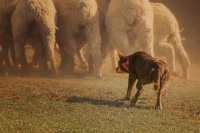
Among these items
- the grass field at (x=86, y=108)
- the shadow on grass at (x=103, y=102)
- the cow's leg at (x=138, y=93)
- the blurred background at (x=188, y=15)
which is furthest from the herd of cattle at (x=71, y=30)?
the blurred background at (x=188, y=15)

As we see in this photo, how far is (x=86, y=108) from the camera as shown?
27.4 ft

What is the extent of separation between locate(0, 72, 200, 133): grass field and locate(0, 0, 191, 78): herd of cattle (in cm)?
117

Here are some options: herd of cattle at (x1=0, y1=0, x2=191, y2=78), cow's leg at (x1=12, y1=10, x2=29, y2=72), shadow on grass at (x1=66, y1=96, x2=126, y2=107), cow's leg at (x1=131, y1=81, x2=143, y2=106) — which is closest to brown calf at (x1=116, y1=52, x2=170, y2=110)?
cow's leg at (x1=131, y1=81, x2=143, y2=106)

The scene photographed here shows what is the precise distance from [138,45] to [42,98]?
143 inches

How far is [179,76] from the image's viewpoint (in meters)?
13.3

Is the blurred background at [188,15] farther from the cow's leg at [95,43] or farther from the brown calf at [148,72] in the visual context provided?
the brown calf at [148,72]

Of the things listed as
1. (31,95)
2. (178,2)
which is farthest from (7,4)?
(178,2)

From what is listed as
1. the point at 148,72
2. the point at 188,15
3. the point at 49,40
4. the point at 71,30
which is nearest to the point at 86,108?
the point at 148,72

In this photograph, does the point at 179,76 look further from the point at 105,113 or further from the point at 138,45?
the point at 105,113

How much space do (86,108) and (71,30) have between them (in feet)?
14.1

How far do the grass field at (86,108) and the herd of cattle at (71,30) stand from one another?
1.17m

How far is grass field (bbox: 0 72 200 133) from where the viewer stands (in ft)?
24.0

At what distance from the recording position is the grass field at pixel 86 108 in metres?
7.32

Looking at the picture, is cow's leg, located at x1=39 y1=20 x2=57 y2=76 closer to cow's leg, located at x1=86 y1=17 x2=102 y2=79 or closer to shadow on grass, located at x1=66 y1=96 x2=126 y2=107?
cow's leg, located at x1=86 y1=17 x2=102 y2=79
